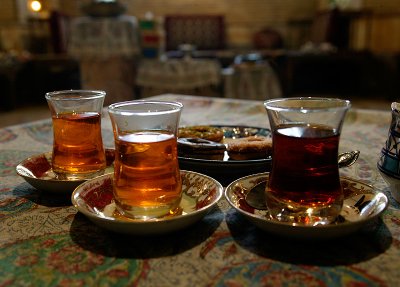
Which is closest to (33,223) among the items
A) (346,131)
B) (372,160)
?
(372,160)

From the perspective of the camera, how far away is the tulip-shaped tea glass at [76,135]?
804mm

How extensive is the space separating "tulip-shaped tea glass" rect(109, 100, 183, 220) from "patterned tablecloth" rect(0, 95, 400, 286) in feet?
0.15

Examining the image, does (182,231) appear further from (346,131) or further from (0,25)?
(0,25)

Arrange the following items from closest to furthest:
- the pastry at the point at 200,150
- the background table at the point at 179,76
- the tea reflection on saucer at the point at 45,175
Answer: the tea reflection on saucer at the point at 45,175, the pastry at the point at 200,150, the background table at the point at 179,76

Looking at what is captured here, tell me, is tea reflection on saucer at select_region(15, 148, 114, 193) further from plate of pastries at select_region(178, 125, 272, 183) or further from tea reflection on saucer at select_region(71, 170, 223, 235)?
plate of pastries at select_region(178, 125, 272, 183)

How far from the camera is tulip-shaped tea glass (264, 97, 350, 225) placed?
60 centimetres

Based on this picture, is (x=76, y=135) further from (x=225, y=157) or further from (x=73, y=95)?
(x=225, y=157)

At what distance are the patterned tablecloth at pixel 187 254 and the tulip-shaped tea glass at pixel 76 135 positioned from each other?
0.07 m

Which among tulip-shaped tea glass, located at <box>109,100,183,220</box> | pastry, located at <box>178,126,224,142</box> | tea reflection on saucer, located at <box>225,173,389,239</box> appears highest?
tulip-shaped tea glass, located at <box>109,100,183,220</box>

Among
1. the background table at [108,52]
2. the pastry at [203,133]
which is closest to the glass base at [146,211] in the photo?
the pastry at [203,133]

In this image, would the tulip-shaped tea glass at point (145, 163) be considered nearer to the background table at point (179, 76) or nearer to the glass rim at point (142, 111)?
the glass rim at point (142, 111)

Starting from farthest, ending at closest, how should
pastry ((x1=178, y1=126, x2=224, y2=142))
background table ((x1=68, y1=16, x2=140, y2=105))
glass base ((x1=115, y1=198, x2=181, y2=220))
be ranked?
background table ((x1=68, y1=16, x2=140, y2=105))
pastry ((x1=178, y1=126, x2=224, y2=142))
glass base ((x1=115, y1=198, x2=181, y2=220))

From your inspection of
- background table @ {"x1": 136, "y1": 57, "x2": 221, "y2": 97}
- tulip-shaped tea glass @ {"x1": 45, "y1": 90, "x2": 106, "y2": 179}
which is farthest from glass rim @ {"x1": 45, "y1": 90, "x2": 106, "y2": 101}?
background table @ {"x1": 136, "y1": 57, "x2": 221, "y2": 97}

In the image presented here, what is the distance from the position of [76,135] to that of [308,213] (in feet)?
1.49
